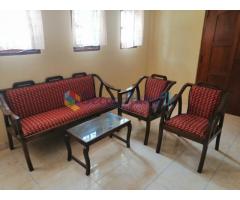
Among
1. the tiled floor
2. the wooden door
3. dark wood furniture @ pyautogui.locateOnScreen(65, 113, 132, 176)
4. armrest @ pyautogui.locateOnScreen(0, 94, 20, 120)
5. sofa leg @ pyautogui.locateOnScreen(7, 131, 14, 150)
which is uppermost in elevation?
the wooden door

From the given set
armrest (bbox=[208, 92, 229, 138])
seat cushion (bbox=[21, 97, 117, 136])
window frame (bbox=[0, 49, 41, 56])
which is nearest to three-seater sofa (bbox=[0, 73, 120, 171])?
seat cushion (bbox=[21, 97, 117, 136])

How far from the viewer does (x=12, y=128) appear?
2150 mm

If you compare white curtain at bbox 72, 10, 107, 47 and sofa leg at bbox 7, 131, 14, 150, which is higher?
white curtain at bbox 72, 10, 107, 47

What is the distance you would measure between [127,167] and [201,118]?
1.09 m

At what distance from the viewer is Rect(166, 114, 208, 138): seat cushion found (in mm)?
2041

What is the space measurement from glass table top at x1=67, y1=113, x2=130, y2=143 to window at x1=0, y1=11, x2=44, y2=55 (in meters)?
1.14

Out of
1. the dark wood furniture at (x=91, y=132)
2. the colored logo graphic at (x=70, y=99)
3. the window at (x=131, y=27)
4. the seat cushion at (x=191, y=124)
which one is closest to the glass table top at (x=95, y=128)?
the dark wood furniture at (x=91, y=132)

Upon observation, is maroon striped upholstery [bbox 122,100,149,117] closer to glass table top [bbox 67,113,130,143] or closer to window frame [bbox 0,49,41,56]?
glass table top [bbox 67,113,130,143]

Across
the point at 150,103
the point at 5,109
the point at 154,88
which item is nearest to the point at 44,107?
the point at 5,109

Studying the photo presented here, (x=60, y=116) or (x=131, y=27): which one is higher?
(x=131, y=27)

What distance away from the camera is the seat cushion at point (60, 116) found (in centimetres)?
208

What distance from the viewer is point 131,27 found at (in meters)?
3.56

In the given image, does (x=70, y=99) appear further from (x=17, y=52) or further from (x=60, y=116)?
(x=17, y=52)

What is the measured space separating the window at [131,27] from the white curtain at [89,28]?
1.67 ft
